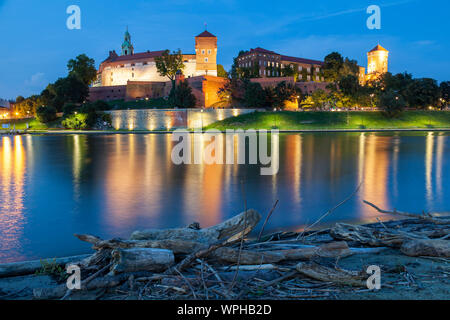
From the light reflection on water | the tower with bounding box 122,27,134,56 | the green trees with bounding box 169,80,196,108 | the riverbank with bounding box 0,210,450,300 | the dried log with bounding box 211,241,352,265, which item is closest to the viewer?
the riverbank with bounding box 0,210,450,300

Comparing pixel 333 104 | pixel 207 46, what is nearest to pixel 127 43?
pixel 207 46

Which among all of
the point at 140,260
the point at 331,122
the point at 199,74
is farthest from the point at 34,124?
the point at 140,260

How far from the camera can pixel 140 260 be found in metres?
3.34

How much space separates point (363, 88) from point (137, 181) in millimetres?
50676

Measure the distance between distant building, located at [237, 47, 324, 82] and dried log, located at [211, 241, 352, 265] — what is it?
65.3m

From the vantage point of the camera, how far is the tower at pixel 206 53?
62.9 metres

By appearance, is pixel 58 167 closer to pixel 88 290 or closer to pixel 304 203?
pixel 304 203

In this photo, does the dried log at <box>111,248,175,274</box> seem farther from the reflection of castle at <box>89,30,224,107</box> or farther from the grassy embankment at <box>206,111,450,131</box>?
the reflection of castle at <box>89,30,224,107</box>

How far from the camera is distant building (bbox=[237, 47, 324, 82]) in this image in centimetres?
6850

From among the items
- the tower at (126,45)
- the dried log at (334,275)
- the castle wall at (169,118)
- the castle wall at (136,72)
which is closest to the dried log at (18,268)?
the dried log at (334,275)

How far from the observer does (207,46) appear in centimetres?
6316

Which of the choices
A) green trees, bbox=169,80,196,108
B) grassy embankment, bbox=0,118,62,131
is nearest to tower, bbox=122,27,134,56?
grassy embankment, bbox=0,118,62,131

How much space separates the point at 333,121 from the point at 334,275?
1803 inches

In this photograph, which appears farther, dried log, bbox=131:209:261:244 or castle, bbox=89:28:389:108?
castle, bbox=89:28:389:108
